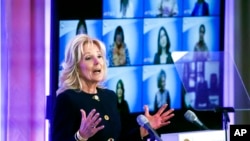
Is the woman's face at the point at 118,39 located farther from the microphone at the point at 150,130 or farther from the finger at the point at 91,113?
the microphone at the point at 150,130

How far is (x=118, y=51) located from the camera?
12.4 ft

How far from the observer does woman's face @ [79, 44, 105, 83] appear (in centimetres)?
353

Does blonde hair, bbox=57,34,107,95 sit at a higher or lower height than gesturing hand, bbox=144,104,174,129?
higher

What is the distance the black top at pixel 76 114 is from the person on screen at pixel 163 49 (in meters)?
0.56

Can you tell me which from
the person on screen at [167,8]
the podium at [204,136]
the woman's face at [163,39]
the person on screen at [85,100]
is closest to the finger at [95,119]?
the person on screen at [85,100]

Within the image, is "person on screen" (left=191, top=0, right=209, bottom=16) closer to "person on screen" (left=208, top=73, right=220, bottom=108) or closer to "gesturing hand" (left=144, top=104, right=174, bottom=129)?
"gesturing hand" (left=144, top=104, right=174, bottom=129)

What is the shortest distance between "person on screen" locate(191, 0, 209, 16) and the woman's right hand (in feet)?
3.86

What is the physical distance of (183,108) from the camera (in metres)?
4.05

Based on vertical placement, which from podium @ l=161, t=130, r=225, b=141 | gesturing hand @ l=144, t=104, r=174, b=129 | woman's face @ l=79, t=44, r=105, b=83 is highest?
woman's face @ l=79, t=44, r=105, b=83

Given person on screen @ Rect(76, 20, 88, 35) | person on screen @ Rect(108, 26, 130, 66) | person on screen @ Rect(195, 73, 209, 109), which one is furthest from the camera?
person on screen @ Rect(108, 26, 130, 66)

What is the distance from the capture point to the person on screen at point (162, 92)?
13.0 feet

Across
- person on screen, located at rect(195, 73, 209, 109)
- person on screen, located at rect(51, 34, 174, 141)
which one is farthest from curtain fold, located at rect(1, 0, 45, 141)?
person on screen, located at rect(195, 73, 209, 109)

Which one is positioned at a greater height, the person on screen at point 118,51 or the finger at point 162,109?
the person on screen at point 118,51

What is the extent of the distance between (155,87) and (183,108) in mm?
277
